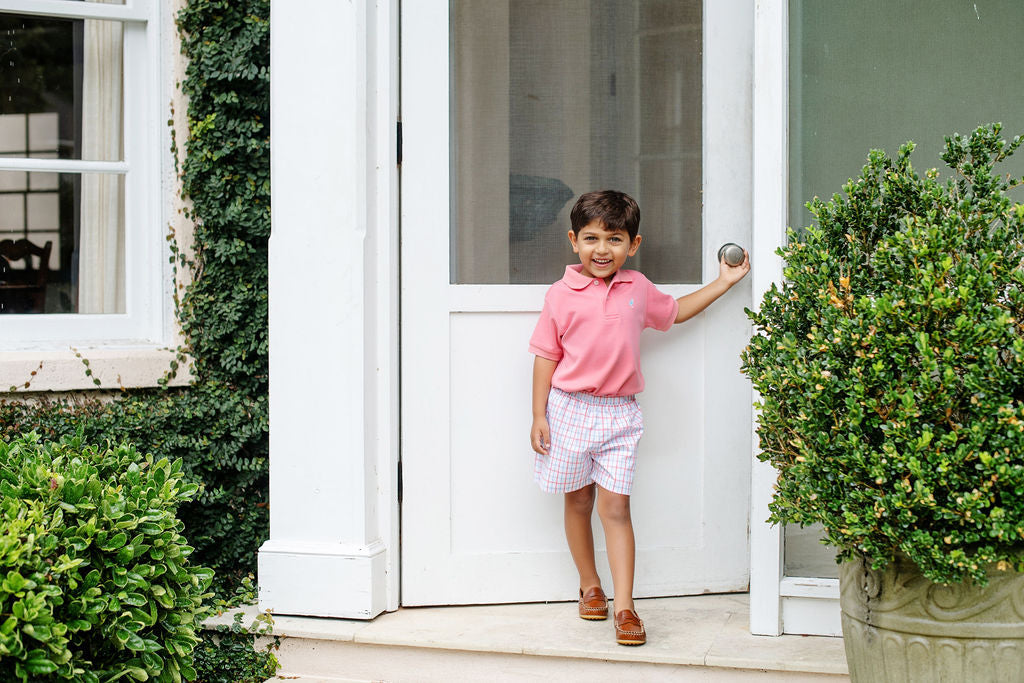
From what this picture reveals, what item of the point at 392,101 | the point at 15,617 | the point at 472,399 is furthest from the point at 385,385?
the point at 15,617

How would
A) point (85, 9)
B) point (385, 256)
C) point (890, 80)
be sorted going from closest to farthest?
point (890, 80)
point (385, 256)
point (85, 9)

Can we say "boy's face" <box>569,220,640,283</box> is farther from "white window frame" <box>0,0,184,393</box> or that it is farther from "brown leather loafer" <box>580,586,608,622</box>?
"white window frame" <box>0,0,184,393</box>

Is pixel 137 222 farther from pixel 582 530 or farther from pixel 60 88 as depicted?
pixel 582 530

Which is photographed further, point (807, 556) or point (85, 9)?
point (85, 9)

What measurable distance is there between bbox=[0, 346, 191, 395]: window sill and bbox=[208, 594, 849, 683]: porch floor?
91 centimetres

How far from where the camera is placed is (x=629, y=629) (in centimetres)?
287

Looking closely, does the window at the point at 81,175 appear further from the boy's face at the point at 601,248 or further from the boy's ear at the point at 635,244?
the boy's ear at the point at 635,244

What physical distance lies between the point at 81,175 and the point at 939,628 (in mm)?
3156

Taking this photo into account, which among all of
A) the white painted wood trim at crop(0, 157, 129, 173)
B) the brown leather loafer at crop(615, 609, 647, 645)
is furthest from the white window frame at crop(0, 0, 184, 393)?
the brown leather loafer at crop(615, 609, 647, 645)

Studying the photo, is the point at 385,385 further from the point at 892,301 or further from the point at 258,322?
the point at 892,301

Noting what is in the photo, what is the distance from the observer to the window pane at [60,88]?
354 cm

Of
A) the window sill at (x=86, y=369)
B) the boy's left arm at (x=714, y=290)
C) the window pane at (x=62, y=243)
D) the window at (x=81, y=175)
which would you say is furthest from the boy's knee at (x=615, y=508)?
the window pane at (x=62, y=243)

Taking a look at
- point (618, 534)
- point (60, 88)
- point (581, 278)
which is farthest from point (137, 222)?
point (618, 534)

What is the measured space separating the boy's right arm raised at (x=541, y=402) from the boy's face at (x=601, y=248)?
1.06ft
